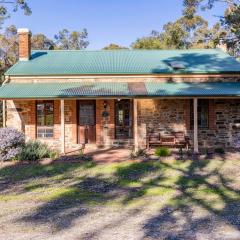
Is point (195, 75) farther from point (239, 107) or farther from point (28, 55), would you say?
point (28, 55)

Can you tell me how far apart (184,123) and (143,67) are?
Result: 3.27 metres

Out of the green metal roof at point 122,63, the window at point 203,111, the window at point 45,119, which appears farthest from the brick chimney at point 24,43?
the window at point 203,111

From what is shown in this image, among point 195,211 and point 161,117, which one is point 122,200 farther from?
point 161,117

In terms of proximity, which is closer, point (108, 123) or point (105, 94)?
point (105, 94)

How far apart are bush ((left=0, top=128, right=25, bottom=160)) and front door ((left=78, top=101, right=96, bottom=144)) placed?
3.26 m

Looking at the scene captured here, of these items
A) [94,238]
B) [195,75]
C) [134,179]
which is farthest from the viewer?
[195,75]

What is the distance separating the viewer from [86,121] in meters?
18.4

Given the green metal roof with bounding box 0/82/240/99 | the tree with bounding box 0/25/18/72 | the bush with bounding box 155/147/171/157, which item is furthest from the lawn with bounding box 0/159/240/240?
the tree with bounding box 0/25/18/72

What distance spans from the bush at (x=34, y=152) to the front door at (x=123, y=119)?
3.49 metres

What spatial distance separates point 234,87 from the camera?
1773cm

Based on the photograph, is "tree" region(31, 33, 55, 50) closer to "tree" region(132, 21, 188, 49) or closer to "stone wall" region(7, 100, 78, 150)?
"tree" region(132, 21, 188, 49)

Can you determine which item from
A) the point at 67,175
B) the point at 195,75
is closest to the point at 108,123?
the point at 195,75

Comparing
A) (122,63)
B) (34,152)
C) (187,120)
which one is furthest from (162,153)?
(122,63)

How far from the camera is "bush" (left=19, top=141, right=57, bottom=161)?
15336mm
